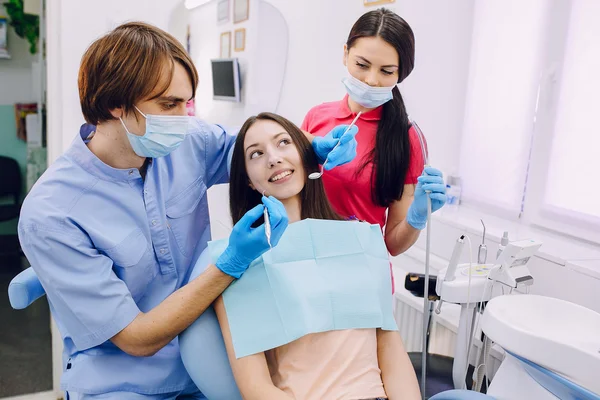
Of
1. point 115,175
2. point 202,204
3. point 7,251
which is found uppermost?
point 115,175

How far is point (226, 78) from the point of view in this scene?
2.72 m

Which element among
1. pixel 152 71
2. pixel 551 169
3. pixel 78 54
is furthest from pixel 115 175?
pixel 551 169

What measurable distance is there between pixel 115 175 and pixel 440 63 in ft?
5.66

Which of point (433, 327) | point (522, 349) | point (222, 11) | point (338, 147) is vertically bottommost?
point (433, 327)

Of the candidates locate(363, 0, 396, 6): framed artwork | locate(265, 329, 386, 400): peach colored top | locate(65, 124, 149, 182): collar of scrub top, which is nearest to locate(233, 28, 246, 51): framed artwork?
locate(363, 0, 396, 6): framed artwork

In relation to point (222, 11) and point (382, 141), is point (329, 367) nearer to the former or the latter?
point (382, 141)

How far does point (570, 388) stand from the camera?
1077 mm

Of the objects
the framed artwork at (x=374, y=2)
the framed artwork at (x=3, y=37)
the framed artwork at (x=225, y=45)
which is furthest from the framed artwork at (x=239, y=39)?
the framed artwork at (x=3, y=37)

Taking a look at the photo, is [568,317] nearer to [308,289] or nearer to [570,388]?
[570,388]

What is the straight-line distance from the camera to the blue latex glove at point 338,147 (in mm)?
1355

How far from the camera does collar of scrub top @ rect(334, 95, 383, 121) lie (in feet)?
5.17

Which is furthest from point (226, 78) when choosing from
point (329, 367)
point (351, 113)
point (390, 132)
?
point (329, 367)

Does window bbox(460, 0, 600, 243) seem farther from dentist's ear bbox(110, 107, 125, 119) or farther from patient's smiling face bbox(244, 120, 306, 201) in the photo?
dentist's ear bbox(110, 107, 125, 119)

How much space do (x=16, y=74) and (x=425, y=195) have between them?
2956 mm
